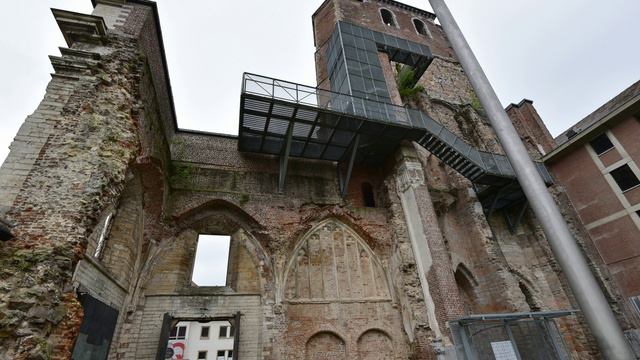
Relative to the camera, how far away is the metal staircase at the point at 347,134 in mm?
9984

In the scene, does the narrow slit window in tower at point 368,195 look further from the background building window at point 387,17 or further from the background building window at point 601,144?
the background building window at point 387,17

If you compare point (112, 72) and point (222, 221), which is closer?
point (112, 72)

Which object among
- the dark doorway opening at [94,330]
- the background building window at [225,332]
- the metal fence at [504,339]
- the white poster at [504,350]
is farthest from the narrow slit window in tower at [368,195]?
the background building window at [225,332]

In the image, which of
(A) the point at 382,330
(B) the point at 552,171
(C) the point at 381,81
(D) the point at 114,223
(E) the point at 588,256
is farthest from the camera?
(B) the point at 552,171

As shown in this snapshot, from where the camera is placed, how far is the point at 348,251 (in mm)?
10930

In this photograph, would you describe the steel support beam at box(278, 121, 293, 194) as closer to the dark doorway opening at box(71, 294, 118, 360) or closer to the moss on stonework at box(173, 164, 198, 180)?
the moss on stonework at box(173, 164, 198, 180)

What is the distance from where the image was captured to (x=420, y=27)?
22.8 metres

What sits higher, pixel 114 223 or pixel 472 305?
pixel 114 223

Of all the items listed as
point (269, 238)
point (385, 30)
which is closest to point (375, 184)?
point (269, 238)

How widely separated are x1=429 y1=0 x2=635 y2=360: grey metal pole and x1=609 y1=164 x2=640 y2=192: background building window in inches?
538

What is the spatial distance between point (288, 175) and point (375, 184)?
12.4ft

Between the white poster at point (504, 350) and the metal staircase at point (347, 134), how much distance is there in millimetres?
5803

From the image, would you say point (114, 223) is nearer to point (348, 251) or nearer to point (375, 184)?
point (348, 251)

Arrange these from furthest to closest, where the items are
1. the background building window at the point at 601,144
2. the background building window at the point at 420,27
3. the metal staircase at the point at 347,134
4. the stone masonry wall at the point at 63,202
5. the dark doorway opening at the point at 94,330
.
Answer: the background building window at the point at 420,27, the background building window at the point at 601,144, the metal staircase at the point at 347,134, the dark doorway opening at the point at 94,330, the stone masonry wall at the point at 63,202
